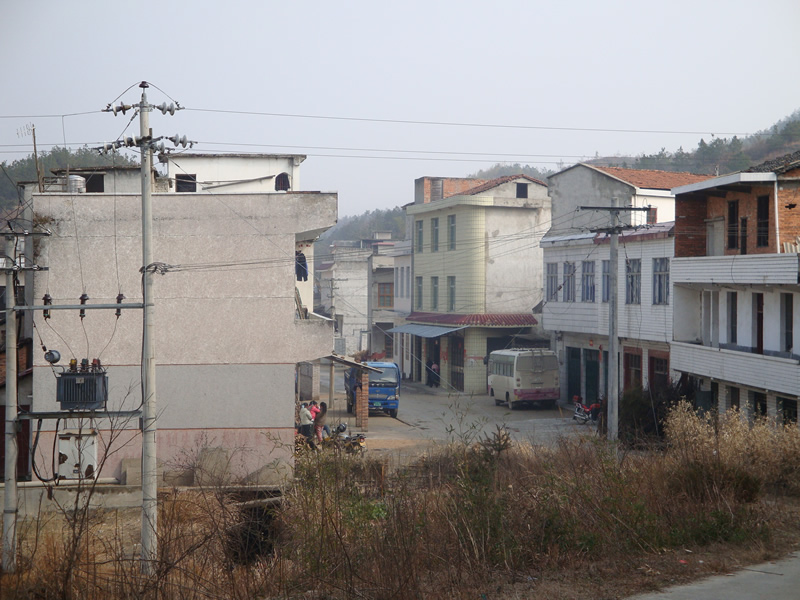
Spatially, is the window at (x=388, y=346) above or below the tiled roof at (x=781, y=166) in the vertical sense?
below

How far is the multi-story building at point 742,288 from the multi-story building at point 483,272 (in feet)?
50.8

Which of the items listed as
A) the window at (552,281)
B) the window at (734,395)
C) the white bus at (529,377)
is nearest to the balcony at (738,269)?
the window at (734,395)

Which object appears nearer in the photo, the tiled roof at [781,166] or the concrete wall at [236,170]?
the tiled roof at [781,166]

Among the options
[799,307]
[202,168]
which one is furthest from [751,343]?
[202,168]

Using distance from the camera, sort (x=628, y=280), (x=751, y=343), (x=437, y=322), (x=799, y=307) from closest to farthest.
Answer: (x=799, y=307), (x=751, y=343), (x=628, y=280), (x=437, y=322)

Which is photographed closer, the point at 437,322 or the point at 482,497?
the point at 482,497

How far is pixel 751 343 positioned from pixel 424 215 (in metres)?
26.1

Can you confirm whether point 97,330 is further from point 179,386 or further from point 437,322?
point 437,322

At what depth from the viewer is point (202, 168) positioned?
1013 inches

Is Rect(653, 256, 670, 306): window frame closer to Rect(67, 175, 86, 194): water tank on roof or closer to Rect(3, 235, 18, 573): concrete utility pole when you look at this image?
Rect(67, 175, 86, 194): water tank on roof

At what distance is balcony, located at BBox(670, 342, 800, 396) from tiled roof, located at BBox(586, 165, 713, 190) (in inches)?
378

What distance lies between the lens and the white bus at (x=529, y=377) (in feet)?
112

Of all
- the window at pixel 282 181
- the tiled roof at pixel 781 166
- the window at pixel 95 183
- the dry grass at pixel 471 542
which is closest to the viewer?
the dry grass at pixel 471 542

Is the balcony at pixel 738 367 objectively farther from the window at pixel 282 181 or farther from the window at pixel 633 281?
the window at pixel 282 181
